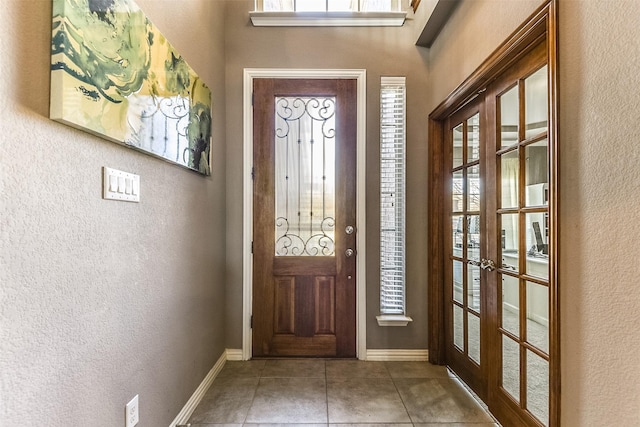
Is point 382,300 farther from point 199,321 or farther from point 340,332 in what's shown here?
point 199,321

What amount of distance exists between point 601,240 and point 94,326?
70.5 inches

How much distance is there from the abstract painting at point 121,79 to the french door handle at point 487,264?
188cm

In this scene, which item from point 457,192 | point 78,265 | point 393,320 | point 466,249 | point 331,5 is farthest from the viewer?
point 331,5

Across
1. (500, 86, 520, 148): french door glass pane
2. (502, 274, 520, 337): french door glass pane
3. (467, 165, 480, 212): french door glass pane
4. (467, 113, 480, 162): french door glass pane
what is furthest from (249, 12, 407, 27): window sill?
(502, 274, 520, 337): french door glass pane

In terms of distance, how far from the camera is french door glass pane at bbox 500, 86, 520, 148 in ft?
5.55

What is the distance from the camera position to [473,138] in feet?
7.04

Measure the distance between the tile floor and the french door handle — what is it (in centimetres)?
89

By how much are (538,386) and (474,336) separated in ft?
1.94

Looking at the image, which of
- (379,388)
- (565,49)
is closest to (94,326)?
(379,388)

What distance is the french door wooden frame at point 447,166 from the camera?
1.28 meters

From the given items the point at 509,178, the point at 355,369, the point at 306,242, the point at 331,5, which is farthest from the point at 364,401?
the point at 331,5

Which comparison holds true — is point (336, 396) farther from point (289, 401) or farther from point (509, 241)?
point (509, 241)

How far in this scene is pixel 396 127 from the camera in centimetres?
269

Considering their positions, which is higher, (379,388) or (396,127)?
(396,127)
